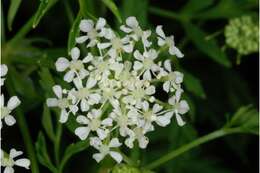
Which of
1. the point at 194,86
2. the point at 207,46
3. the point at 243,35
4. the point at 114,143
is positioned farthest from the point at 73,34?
the point at 243,35

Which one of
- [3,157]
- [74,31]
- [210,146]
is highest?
[210,146]

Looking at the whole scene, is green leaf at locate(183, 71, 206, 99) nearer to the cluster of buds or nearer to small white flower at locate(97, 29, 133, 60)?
the cluster of buds

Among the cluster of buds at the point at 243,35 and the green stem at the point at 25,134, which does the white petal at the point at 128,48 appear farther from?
the cluster of buds at the point at 243,35

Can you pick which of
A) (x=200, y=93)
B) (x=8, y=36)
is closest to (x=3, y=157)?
(x=200, y=93)

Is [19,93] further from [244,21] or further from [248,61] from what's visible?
[248,61]

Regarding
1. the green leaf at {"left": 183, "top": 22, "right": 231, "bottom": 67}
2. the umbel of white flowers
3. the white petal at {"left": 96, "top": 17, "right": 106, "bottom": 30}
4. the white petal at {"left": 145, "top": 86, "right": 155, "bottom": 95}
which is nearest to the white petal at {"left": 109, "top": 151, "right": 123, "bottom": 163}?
the umbel of white flowers
